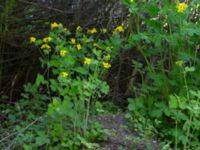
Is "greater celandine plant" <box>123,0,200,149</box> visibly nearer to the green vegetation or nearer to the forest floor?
the green vegetation

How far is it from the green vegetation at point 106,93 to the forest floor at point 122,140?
1.5 inches

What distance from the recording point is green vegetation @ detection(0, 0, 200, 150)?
8.63 ft

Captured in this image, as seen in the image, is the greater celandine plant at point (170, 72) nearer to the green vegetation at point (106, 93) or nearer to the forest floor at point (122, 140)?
the green vegetation at point (106, 93)

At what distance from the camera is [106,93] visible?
9.21 ft

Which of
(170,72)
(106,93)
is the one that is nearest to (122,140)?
(106,93)

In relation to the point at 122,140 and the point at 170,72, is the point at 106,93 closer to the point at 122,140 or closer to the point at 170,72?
the point at 122,140

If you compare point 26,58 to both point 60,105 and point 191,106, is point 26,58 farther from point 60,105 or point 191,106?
point 191,106

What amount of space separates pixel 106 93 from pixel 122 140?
338 millimetres

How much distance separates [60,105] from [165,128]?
3.15 ft

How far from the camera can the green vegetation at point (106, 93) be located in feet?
8.63

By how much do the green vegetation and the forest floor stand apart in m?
0.04

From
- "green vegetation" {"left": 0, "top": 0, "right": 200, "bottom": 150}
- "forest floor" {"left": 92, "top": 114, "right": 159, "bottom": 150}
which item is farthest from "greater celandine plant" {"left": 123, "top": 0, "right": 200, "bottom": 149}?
"forest floor" {"left": 92, "top": 114, "right": 159, "bottom": 150}

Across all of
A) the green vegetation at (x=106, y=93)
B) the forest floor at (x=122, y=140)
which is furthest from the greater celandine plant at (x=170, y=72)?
the forest floor at (x=122, y=140)

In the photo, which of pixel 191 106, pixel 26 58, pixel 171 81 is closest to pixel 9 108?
pixel 26 58
